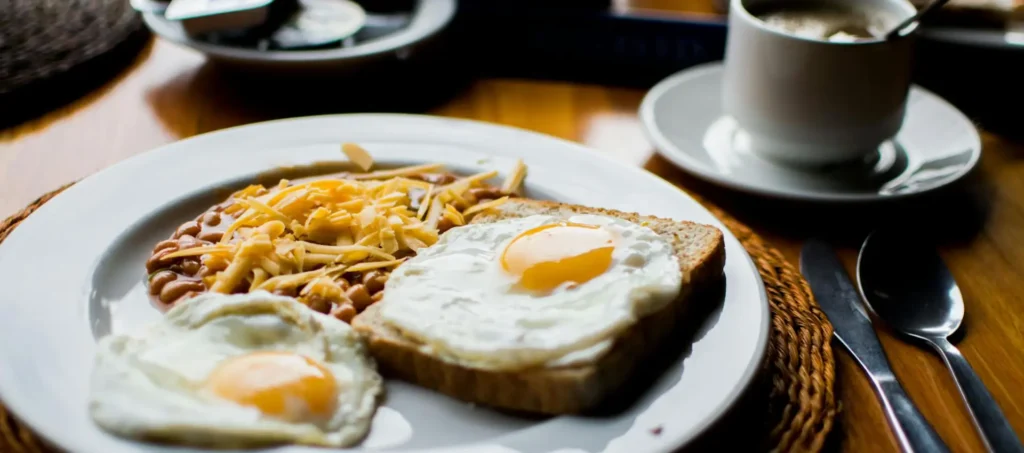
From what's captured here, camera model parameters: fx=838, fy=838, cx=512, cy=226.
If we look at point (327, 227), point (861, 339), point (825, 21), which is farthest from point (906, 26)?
point (327, 227)

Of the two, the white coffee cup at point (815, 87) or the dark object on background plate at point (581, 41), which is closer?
the white coffee cup at point (815, 87)

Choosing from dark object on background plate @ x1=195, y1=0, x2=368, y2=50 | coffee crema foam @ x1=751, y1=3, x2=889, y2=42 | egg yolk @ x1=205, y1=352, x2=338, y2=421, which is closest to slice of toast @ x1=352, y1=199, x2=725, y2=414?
egg yolk @ x1=205, y1=352, x2=338, y2=421

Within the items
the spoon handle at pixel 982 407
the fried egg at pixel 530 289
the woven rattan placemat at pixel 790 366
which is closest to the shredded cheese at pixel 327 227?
the fried egg at pixel 530 289

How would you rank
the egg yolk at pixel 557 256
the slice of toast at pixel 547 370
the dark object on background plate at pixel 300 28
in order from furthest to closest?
the dark object on background plate at pixel 300 28 → the egg yolk at pixel 557 256 → the slice of toast at pixel 547 370

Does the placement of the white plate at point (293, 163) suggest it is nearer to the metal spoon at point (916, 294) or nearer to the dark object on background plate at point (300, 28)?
the metal spoon at point (916, 294)

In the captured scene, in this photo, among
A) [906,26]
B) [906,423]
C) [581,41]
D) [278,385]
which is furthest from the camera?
[581,41]

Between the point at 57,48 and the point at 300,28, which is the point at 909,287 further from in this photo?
the point at 57,48

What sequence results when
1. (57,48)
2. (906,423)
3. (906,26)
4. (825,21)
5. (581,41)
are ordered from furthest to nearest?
(581,41), (57,48), (825,21), (906,26), (906,423)
